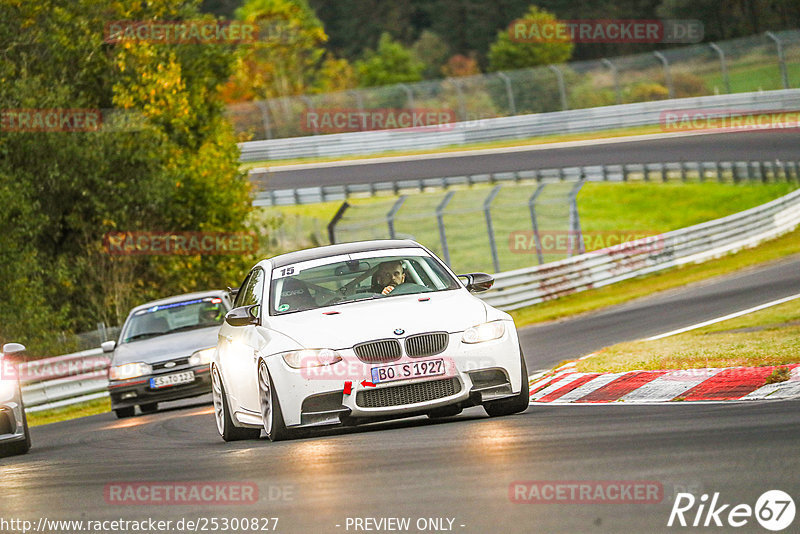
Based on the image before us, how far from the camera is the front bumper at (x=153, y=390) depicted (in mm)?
17031

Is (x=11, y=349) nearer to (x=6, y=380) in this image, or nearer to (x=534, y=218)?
(x=6, y=380)

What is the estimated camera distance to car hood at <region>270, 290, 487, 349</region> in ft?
30.2

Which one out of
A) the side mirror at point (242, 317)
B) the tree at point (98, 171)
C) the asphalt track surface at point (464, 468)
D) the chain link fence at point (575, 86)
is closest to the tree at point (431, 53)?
the chain link fence at point (575, 86)

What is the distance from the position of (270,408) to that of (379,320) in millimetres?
1040

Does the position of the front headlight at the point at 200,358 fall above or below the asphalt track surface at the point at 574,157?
above

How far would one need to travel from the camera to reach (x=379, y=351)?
9.13m

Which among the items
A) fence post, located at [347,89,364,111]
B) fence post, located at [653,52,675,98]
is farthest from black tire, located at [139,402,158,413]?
fence post, located at [347,89,364,111]

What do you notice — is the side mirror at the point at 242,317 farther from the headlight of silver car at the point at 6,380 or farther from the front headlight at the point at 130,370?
the front headlight at the point at 130,370

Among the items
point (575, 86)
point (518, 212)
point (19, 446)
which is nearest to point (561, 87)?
point (575, 86)

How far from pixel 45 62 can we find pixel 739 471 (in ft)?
77.2

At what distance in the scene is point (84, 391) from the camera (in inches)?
886

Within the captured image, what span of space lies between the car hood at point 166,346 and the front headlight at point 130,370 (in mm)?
66

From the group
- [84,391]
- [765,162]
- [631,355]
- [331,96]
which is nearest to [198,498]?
[631,355]

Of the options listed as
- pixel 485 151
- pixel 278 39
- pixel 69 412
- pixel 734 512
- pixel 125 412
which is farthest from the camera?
pixel 278 39
